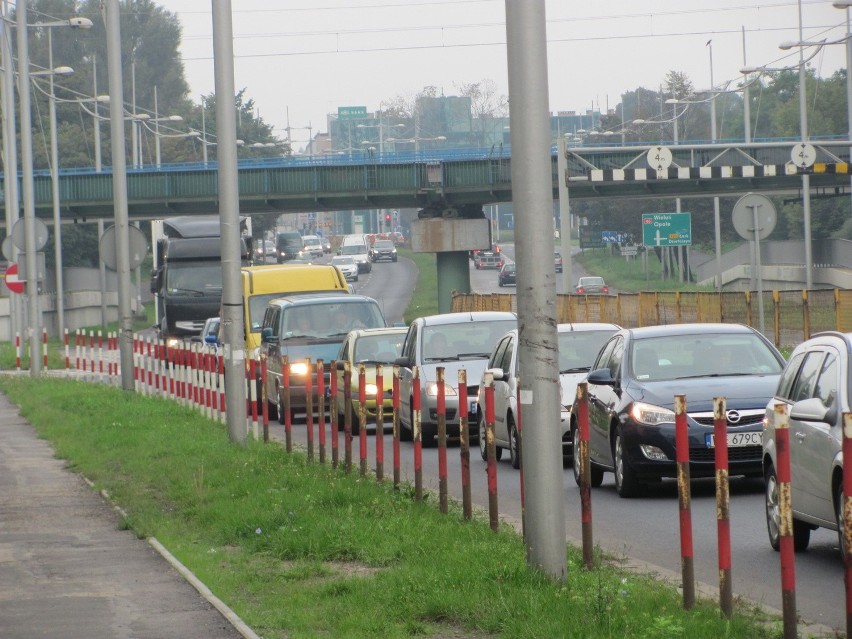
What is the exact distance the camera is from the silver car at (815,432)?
9.35m

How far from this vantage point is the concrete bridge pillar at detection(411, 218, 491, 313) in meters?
67.6

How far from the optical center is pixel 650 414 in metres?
13.7

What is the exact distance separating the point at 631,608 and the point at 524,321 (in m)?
1.70

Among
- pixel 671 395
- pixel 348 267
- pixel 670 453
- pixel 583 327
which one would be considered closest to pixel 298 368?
pixel 583 327

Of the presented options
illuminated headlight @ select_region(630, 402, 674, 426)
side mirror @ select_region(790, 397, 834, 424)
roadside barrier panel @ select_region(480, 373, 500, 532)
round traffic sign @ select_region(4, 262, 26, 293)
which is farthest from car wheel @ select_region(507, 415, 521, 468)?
round traffic sign @ select_region(4, 262, 26, 293)

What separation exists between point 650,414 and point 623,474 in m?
0.60

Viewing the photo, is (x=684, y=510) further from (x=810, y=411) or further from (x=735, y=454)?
(x=735, y=454)

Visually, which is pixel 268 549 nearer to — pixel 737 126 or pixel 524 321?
pixel 524 321

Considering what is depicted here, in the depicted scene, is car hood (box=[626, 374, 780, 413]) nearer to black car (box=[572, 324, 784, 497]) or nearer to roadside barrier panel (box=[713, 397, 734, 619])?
Result: black car (box=[572, 324, 784, 497])

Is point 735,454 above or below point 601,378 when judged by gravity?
below

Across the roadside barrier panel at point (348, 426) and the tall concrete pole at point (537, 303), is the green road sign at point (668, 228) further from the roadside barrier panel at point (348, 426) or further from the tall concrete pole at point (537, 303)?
the tall concrete pole at point (537, 303)

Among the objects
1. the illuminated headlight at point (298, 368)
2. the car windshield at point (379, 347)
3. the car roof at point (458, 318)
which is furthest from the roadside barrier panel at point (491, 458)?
the illuminated headlight at point (298, 368)

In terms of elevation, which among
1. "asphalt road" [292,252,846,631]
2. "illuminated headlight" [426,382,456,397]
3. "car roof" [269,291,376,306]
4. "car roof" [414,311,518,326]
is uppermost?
"car roof" [269,291,376,306]

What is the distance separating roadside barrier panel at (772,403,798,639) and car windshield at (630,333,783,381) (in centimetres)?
730
